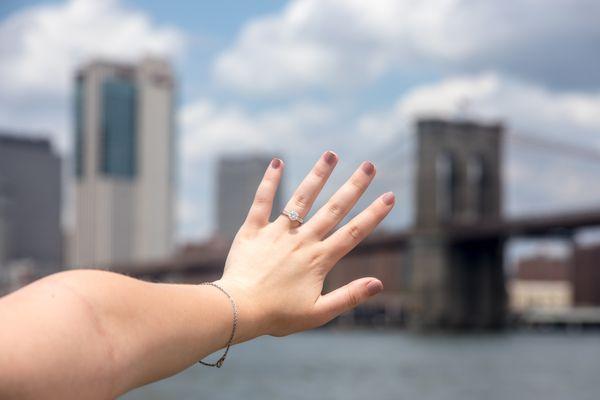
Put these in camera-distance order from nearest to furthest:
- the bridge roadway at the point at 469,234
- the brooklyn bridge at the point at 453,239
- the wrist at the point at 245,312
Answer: the wrist at the point at 245,312 → the bridge roadway at the point at 469,234 → the brooklyn bridge at the point at 453,239

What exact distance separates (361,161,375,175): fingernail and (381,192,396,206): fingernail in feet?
0.11

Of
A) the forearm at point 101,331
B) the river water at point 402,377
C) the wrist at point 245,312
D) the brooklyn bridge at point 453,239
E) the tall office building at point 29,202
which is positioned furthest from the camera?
the tall office building at point 29,202

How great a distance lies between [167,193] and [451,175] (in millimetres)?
109609

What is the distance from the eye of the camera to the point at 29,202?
522 ft

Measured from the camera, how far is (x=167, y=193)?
168875mm

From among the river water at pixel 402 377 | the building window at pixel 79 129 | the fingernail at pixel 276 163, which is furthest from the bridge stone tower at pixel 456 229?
the building window at pixel 79 129

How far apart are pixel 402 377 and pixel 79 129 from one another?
136705 mm

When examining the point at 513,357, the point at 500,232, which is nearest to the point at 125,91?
the point at 500,232

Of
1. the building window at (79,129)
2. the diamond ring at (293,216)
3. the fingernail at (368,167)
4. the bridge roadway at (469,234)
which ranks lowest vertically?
the bridge roadway at (469,234)

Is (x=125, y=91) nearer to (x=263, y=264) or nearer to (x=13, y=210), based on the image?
(x=13, y=210)

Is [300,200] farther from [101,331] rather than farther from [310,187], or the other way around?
[101,331]

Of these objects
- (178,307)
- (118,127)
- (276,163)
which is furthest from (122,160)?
(178,307)

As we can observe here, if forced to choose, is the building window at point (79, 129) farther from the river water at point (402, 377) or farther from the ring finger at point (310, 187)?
the ring finger at point (310, 187)

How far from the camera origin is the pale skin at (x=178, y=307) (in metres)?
0.76
